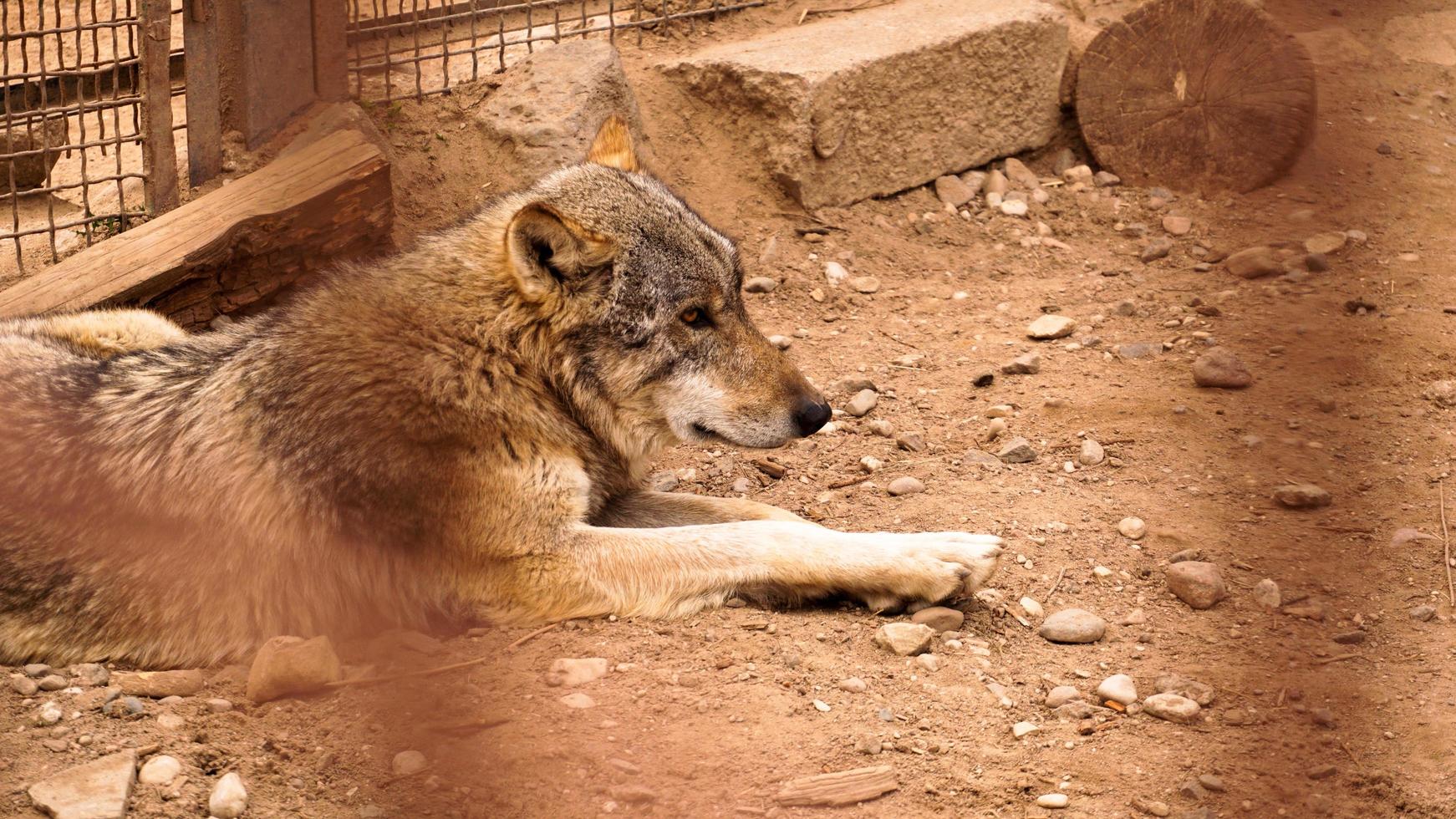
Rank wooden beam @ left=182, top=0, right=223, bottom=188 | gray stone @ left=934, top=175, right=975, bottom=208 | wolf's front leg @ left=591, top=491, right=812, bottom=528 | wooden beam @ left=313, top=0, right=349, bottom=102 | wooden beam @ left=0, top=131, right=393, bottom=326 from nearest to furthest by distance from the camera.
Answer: wolf's front leg @ left=591, top=491, right=812, bottom=528 → wooden beam @ left=0, top=131, right=393, bottom=326 → wooden beam @ left=182, top=0, right=223, bottom=188 → wooden beam @ left=313, top=0, right=349, bottom=102 → gray stone @ left=934, top=175, right=975, bottom=208

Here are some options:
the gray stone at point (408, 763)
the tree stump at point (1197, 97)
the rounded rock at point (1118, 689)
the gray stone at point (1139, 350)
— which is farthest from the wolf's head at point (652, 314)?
the tree stump at point (1197, 97)

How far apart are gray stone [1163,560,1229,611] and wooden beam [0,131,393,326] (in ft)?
13.8

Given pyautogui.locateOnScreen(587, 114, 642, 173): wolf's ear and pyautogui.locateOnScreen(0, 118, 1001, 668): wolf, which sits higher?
pyautogui.locateOnScreen(587, 114, 642, 173): wolf's ear

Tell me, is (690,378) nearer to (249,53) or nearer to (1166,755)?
(1166,755)

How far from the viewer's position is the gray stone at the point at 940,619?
13.9 feet

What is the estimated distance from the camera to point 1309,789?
10.5ft

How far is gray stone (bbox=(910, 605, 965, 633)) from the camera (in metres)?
4.23

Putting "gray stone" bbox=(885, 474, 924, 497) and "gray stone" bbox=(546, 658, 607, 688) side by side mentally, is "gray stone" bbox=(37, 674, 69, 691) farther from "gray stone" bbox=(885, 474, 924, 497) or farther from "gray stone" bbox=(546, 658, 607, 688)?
"gray stone" bbox=(885, 474, 924, 497)

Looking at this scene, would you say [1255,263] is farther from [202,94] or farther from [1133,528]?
[202,94]

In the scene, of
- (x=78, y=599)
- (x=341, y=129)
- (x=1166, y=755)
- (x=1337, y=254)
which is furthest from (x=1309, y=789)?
(x=341, y=129)

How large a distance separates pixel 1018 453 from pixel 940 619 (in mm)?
1465

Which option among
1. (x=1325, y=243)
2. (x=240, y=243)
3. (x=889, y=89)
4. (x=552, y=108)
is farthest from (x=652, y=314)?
(x=1325, y=243)

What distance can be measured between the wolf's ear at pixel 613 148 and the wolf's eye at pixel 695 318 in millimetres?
945

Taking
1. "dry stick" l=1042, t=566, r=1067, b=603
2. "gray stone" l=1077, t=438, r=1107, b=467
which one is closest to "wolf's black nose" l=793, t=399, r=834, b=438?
"dry stick" l=1042, t=566, r=1067, b=603
